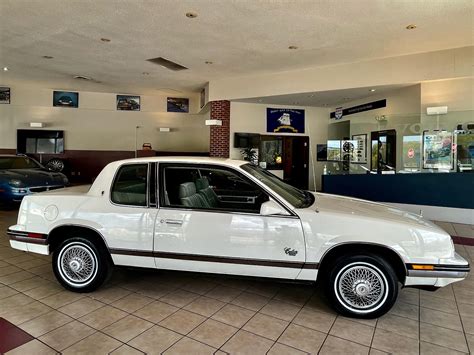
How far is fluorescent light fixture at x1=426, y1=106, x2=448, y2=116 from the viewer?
7.37m

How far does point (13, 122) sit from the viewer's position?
42.9ft

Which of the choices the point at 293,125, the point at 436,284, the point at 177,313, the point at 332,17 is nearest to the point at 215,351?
the point at 177,313

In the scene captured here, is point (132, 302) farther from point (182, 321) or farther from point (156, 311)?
point (182, 321)

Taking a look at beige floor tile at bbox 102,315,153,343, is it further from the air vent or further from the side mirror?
the air vent

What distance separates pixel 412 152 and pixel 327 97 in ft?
10.7

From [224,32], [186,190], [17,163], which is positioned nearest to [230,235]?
[186,190]

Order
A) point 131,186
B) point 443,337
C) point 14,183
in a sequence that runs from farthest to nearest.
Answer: point 14,183
point 131,186
point 443,337

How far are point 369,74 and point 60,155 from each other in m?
12.4

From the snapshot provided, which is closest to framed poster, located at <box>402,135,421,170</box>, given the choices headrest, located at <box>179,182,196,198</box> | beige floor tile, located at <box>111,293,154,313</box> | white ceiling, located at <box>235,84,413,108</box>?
white ceiling, located at <box>235,84,413,108</box>

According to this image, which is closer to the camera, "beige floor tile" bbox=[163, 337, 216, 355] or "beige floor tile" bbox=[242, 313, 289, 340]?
"beige floor tile" bbox=[163, 337, 216, 355]

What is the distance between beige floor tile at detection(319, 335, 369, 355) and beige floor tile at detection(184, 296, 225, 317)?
1.01 m

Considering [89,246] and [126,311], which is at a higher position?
[89,246]

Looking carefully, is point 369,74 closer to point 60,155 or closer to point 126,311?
point 126,311

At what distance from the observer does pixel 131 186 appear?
3.18 metres
